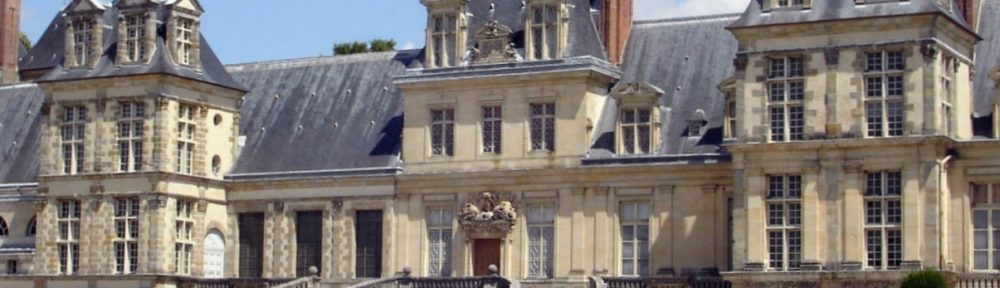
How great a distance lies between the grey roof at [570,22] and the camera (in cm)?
→ 5181

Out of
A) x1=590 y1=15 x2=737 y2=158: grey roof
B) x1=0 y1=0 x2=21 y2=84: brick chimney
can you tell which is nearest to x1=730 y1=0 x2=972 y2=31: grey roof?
x1=590 y1=15 x2=737 y2=158: grey roof

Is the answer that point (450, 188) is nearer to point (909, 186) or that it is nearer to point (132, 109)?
point (132, 109)

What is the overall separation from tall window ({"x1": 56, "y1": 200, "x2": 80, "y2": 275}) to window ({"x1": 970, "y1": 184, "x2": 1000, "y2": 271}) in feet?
79.7

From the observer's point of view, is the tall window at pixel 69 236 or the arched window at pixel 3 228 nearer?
the tall window at pixel 69 236

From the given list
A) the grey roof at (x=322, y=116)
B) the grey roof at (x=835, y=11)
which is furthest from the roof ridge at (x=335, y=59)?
the grey roof at (x=835, y=11)

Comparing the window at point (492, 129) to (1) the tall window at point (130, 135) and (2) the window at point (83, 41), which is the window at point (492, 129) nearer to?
(1) the tall window at point (130, 135)

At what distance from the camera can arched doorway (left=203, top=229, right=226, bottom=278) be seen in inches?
2234

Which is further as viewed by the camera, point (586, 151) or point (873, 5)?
point (586, 151)

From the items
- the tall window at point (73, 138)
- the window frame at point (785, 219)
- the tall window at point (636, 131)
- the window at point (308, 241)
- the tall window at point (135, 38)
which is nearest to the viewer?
the window frame at point (785, 219)

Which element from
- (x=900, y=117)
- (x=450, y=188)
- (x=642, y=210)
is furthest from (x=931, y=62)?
(x=450, y=188)

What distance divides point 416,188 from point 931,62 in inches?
587

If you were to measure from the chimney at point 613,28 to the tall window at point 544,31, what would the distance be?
141cm

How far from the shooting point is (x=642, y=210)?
5053 centimetres

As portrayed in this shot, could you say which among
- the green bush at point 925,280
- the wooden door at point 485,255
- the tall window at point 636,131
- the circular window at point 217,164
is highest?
the tall window at point 636,131
